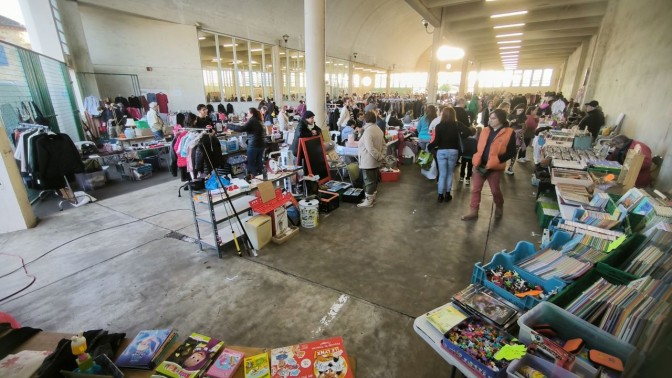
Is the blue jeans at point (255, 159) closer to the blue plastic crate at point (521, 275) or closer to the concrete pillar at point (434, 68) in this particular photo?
the blue plastic crate at point (521, 275)

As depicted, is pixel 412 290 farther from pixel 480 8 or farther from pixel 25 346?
pixel 480 8

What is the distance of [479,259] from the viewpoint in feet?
11.7

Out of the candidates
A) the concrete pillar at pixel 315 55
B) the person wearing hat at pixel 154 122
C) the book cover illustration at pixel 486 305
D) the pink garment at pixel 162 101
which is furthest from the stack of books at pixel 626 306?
the pink garment at pixel 162 101

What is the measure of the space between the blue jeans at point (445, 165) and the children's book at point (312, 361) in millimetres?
4199

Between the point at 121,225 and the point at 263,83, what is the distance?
1174cm

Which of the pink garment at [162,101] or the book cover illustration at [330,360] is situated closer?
the book cover illustration at [330,360]

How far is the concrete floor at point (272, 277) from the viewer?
2.53 metres

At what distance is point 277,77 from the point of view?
1482cm

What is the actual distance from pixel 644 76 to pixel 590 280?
572cm

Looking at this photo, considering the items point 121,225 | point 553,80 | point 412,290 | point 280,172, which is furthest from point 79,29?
point 553,80

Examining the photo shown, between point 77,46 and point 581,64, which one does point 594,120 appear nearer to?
point 581,64

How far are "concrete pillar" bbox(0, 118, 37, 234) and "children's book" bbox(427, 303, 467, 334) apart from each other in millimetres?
5878

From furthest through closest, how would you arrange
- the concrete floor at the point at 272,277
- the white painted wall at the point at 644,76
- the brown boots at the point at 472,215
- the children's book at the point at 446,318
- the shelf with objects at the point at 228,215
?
the brown boots at the point at 472,215, the white painted wall at the point at 644,76, the shelf with objects at the point at 228,215, the concrete floor at the point at 272,277, the children's book at the point at 446,318

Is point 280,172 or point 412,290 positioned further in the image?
point 280,172
